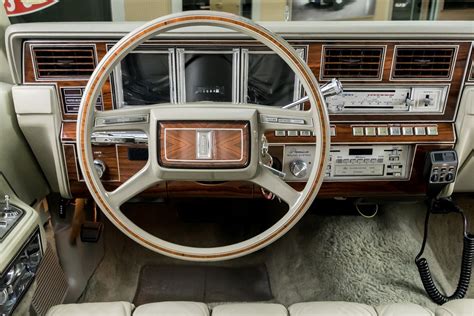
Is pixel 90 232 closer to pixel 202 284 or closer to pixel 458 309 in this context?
pixel 202 284

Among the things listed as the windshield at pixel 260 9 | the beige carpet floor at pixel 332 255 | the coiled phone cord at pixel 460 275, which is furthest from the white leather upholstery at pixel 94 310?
the coiled phone cord at pixel 460 275

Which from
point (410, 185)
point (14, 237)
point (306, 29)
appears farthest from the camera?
point (410, 185)

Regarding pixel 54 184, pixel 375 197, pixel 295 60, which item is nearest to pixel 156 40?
pixel 295 60

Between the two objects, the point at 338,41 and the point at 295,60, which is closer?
the point at 295,60

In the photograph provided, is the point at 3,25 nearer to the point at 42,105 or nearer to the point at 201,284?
the point at 42,105

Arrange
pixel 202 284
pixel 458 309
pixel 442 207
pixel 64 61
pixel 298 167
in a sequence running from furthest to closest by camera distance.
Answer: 1. pixel 202 284
2. pixel 442 207
3. pixel 298 167
4. pixel 64 61
5. pixel 458 309

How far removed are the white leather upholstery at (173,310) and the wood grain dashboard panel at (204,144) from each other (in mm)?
332

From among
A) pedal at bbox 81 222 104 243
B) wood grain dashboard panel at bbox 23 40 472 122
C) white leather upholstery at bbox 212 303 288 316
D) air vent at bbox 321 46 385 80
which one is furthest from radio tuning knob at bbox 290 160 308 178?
pedal at bbox 81 222 104 243

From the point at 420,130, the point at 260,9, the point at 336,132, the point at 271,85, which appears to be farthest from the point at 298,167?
the point at 260,9

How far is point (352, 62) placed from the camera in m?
1.46

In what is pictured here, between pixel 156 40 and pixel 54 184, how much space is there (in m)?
0.63

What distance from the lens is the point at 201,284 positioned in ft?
6.32

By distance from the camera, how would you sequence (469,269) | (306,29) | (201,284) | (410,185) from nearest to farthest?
1. (306,29)
2. (410,185)
3. (469,269)
4. (201,284)

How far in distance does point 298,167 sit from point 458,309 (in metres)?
0.61
